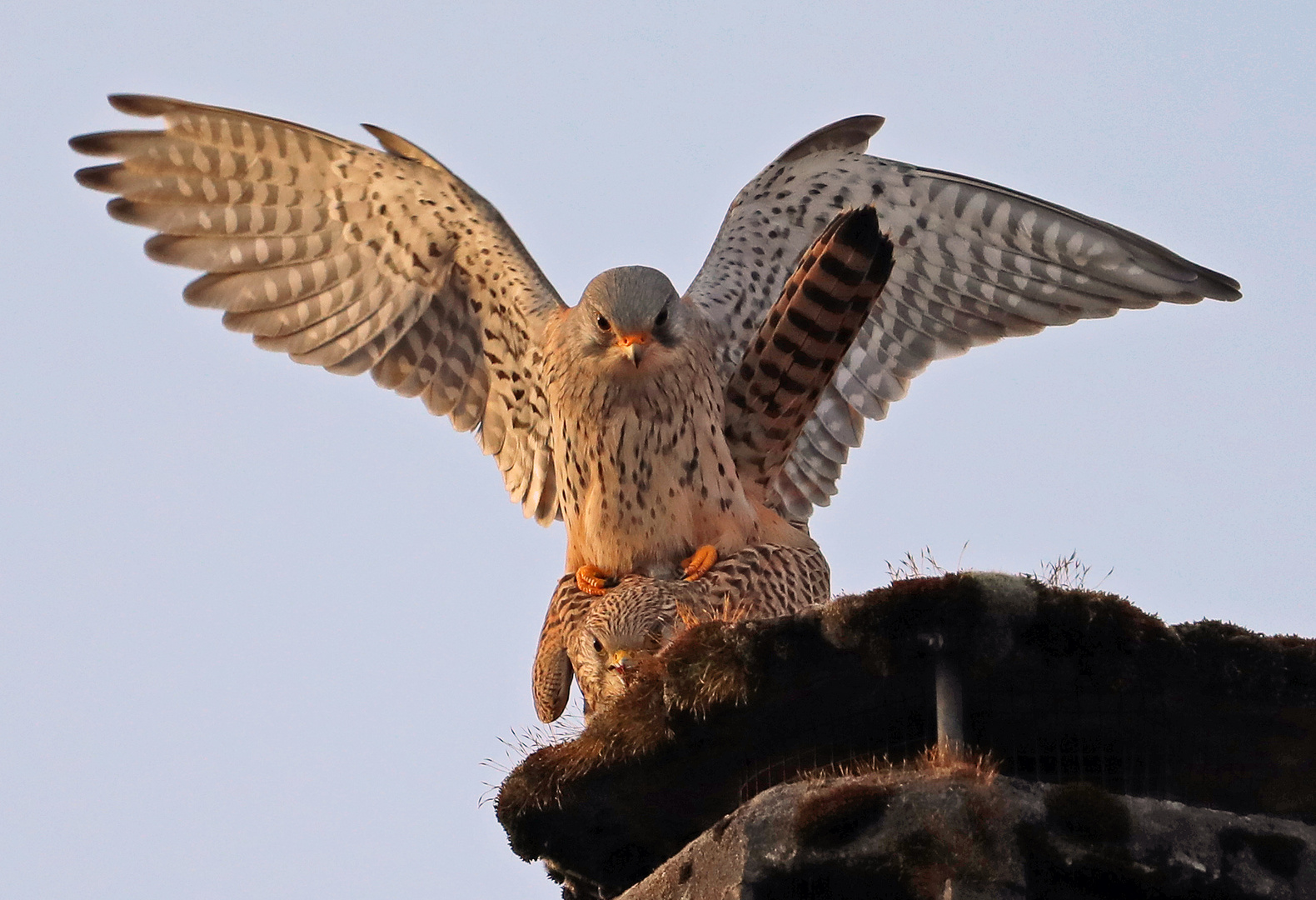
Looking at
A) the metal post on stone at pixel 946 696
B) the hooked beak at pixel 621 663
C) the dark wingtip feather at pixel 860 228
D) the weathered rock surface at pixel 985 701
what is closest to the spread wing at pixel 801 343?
the dark wingtip feather at pixel 860 228

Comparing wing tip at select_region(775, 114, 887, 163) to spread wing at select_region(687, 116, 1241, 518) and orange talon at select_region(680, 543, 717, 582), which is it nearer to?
spread wing at select_region(687, 116, 1241, 518)

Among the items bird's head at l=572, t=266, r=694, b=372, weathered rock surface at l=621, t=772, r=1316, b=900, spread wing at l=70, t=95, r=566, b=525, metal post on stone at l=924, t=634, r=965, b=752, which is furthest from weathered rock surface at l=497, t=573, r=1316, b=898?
spread wing at l=70, t=95, r=566, b=525

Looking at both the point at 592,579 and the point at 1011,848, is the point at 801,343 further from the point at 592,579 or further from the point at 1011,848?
the point at 1011,848

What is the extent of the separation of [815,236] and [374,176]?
3087 mm

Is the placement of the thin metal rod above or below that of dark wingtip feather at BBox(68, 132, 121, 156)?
below

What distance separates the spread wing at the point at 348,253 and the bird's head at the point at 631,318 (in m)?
1.59

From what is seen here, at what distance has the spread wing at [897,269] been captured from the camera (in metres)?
12.9

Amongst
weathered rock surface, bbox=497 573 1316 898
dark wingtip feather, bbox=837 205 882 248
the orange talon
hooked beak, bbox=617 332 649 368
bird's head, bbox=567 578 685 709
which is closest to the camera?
weathered rock surface, bbox=497 573 1316 898

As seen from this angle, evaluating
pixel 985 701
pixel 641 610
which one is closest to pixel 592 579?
pixel 641 610

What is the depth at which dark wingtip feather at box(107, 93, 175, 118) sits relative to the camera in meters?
12.9

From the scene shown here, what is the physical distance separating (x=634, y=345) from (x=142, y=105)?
4309 millimetres

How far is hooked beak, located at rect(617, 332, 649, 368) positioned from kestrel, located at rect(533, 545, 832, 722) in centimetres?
129

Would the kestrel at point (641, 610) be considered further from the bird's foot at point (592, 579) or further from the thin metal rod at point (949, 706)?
the thin metal rod at point (949, 706)

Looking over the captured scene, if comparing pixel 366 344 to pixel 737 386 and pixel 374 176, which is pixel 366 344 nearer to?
pixel 374 176
